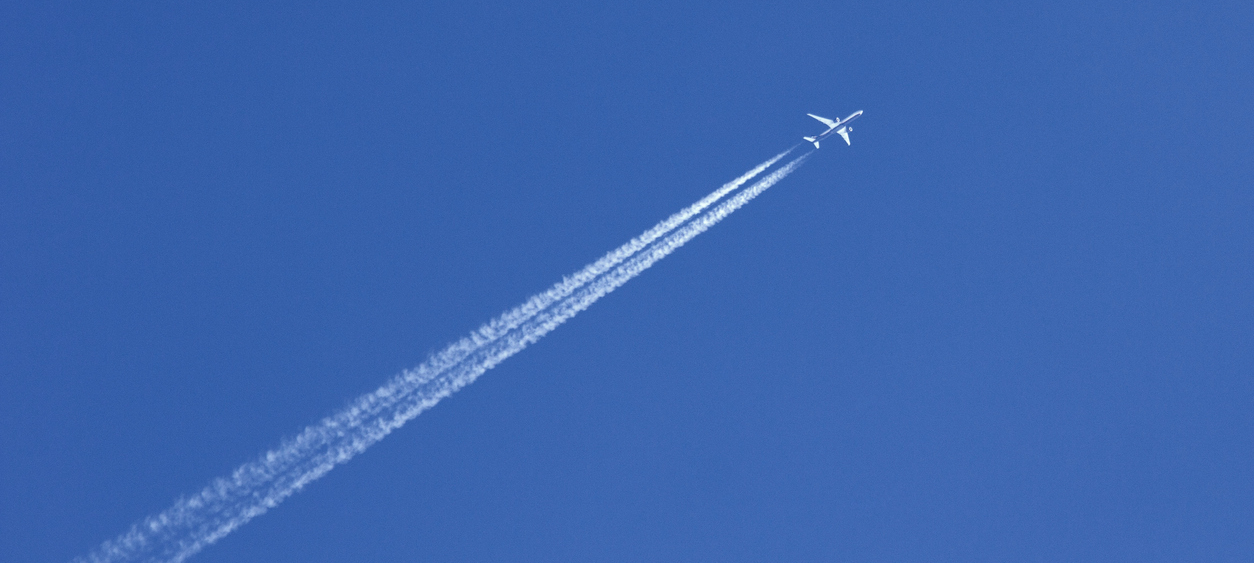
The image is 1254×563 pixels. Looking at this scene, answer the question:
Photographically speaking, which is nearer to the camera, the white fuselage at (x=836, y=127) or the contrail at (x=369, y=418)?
the contrail at (x=369, y=418)

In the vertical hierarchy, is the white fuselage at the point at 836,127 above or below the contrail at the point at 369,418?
above

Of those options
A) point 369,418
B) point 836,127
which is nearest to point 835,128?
point 836,127

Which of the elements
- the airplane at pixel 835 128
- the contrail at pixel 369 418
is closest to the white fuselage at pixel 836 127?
the airplane at pixel 835 128

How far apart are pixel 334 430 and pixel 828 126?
104 ft

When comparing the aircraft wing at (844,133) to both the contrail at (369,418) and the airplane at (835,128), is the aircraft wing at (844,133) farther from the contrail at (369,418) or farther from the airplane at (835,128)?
the contrail at (369,418)

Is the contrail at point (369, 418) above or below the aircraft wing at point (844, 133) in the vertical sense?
below

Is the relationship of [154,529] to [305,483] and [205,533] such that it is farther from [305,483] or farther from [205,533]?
[305,483]

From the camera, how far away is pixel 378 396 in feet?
187

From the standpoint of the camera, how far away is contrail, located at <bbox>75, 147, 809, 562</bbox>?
53781mm

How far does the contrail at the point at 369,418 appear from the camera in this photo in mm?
53781

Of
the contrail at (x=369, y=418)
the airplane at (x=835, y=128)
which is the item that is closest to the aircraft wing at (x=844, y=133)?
the airplane at (x=835, y=128)

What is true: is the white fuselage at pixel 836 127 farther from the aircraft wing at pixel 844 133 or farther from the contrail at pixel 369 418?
the contrail at pixel 369 418

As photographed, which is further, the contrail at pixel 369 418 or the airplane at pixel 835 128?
the airplane at pixel 835 128

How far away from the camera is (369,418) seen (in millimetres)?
56000
